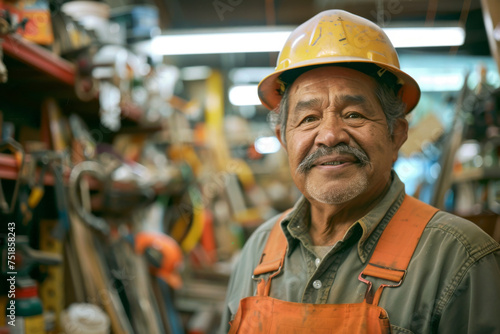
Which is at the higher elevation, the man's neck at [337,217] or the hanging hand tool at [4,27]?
the hanging hand tool at [4,27]

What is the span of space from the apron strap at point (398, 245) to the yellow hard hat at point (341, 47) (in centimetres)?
40

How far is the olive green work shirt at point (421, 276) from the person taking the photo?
1.01m

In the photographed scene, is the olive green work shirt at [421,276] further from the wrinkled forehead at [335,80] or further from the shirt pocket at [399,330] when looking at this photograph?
the wrinkled forehead at [335,80]

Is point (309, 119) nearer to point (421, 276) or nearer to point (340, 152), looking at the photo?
point (340, 152)

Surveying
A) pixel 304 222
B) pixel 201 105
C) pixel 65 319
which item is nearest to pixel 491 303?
pixel 304 222

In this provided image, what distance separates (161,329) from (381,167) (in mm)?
2301

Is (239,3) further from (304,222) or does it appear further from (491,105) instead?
(304,222)

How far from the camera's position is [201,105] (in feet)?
20.0

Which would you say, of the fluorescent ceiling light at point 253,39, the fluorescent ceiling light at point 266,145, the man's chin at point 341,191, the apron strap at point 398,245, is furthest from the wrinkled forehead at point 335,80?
the fluorescent ceiling light at point 266,145

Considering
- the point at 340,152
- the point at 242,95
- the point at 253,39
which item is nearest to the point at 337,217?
the point at 340,152

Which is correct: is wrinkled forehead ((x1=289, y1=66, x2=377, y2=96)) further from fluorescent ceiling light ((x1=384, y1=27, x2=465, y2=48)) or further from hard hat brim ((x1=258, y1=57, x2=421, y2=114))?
fluorescent ceiling light ((x1=384, y1=27, x2=465, y2=48))

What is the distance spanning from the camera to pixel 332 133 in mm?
1192

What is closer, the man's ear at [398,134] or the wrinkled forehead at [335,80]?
the wrinkled forehead at [335,80]

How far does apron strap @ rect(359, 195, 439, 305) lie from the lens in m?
1.07
